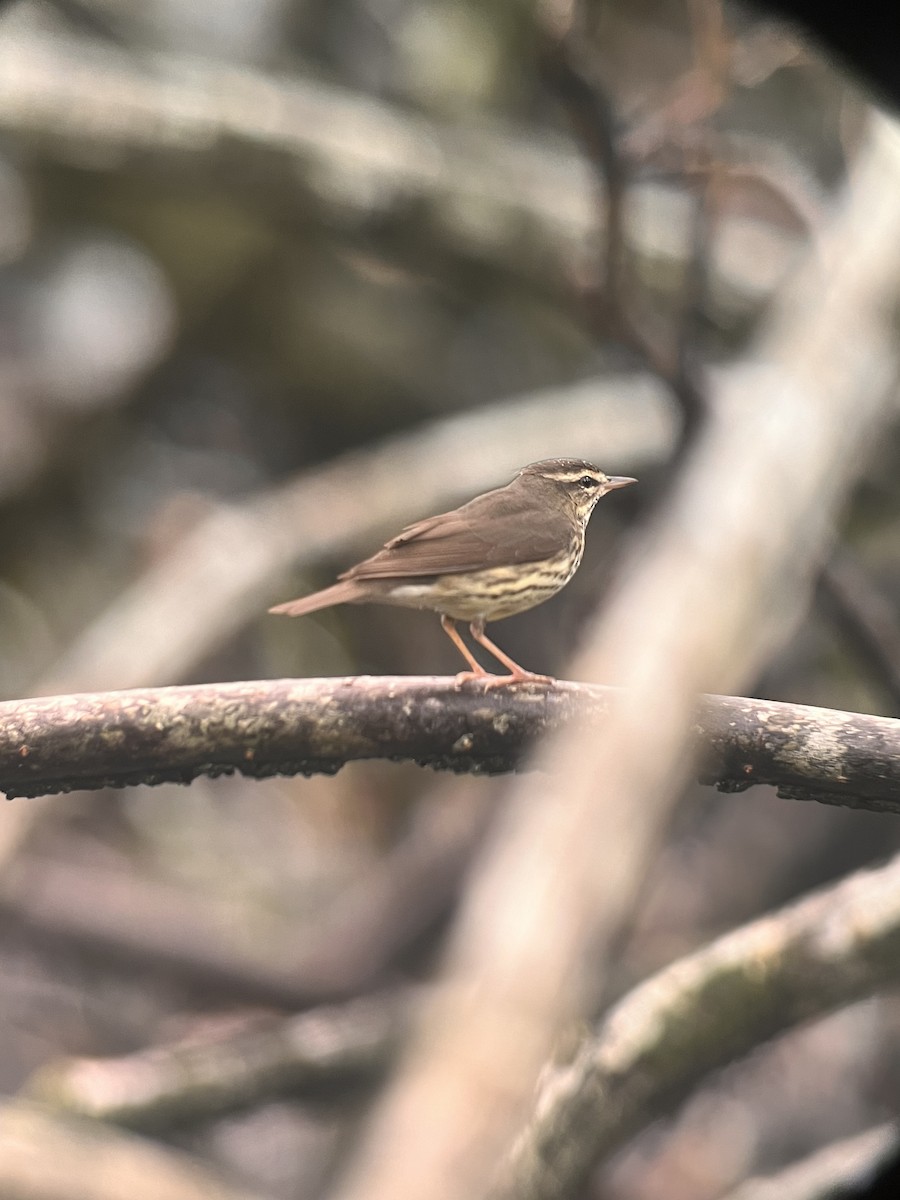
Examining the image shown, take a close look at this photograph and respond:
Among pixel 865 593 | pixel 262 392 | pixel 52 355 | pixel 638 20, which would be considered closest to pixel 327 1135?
pixel 865 593

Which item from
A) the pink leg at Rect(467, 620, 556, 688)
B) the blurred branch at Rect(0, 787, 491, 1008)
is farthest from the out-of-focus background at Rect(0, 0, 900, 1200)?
the pink leg at Rect(467, 620, 556, 688)

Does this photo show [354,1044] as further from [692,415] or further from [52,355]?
[52,355]

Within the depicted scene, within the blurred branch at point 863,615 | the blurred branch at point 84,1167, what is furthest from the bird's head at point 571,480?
the blurred branch at point 84,1167

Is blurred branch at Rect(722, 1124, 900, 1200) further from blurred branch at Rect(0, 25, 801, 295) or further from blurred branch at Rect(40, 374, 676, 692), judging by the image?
blurred branch at Rect(0, 25, 801, 295)

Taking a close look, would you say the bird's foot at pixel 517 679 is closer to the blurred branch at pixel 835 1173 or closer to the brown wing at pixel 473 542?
the brown wing at pixel 473 542

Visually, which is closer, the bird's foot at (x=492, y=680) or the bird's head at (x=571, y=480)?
the bird's foot at (x=492, y=680)
